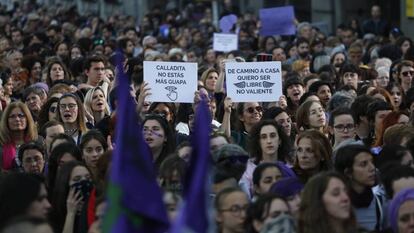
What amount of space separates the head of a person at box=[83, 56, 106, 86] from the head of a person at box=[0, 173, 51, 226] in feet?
26.5

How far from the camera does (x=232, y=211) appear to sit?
25.9ft

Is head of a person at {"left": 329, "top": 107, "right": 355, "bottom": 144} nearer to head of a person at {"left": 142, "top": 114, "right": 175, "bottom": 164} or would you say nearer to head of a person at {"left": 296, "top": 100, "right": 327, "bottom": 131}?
head of a person at {"left": 296, "top": 100, "right": 327, "bottom": 131}

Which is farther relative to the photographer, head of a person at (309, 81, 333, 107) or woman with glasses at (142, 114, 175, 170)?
head of a person at (309, 81, 333, 107)

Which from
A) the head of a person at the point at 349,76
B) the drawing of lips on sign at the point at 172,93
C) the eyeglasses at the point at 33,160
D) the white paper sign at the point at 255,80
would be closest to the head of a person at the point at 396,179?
the eyeglasses at the point at 33,160

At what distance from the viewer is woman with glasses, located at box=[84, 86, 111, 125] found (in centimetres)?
1320

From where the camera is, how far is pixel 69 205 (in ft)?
A: 29.0

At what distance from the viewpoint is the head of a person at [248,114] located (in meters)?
Result: 12.3

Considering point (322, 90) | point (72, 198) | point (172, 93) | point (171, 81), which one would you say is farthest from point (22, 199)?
point (322, 90)

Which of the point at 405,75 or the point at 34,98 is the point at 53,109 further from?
the point at 405,75

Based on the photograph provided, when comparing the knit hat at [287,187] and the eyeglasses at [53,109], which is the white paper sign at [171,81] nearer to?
the eyeglasses at [53,109]

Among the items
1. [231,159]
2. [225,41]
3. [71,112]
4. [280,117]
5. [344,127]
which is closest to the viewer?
[231,159]

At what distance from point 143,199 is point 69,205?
2415 mm

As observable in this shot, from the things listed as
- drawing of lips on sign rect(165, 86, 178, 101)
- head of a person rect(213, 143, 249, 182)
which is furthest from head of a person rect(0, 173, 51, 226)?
drawing of lips on sign rect(165, 86, 178, 101)

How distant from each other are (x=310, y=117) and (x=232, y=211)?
13.7ft
